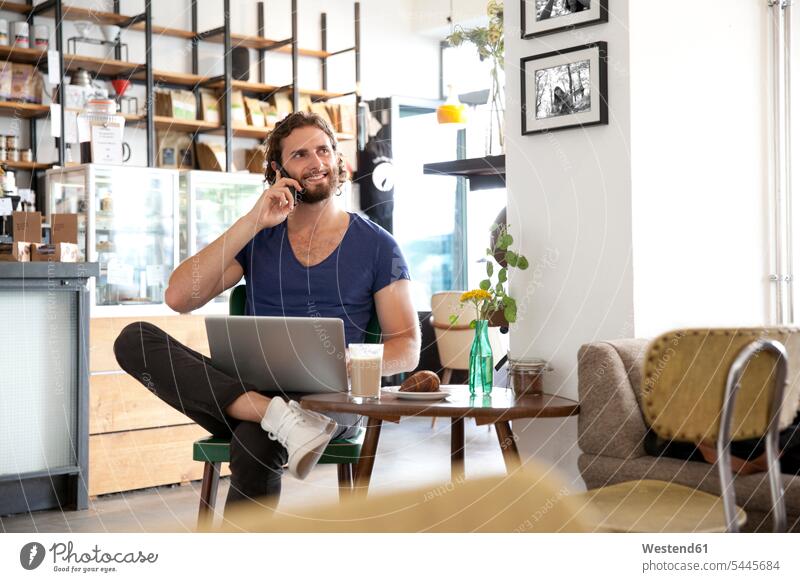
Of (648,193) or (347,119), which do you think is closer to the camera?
(648,193)

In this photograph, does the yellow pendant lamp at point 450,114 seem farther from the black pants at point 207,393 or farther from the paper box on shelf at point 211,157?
the black pants at point 207,393

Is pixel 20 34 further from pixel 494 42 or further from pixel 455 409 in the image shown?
pixel 455 409

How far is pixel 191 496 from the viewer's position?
3123 mm

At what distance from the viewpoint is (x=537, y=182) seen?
78.9 inches

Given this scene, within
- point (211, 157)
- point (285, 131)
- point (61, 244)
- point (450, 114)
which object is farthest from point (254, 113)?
point (285, 131)

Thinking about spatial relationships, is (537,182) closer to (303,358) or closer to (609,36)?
(609,36)

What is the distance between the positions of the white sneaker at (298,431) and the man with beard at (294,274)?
104mm

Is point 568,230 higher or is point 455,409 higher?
point 568,230

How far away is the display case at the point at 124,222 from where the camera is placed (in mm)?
3910

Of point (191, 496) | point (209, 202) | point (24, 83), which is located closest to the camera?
point (191, 496)

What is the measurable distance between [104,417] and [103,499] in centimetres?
25

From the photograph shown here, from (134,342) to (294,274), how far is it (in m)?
0.35

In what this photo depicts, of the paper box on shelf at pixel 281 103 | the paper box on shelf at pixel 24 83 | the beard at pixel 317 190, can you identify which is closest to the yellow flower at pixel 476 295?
the beard at pixel 317 190
